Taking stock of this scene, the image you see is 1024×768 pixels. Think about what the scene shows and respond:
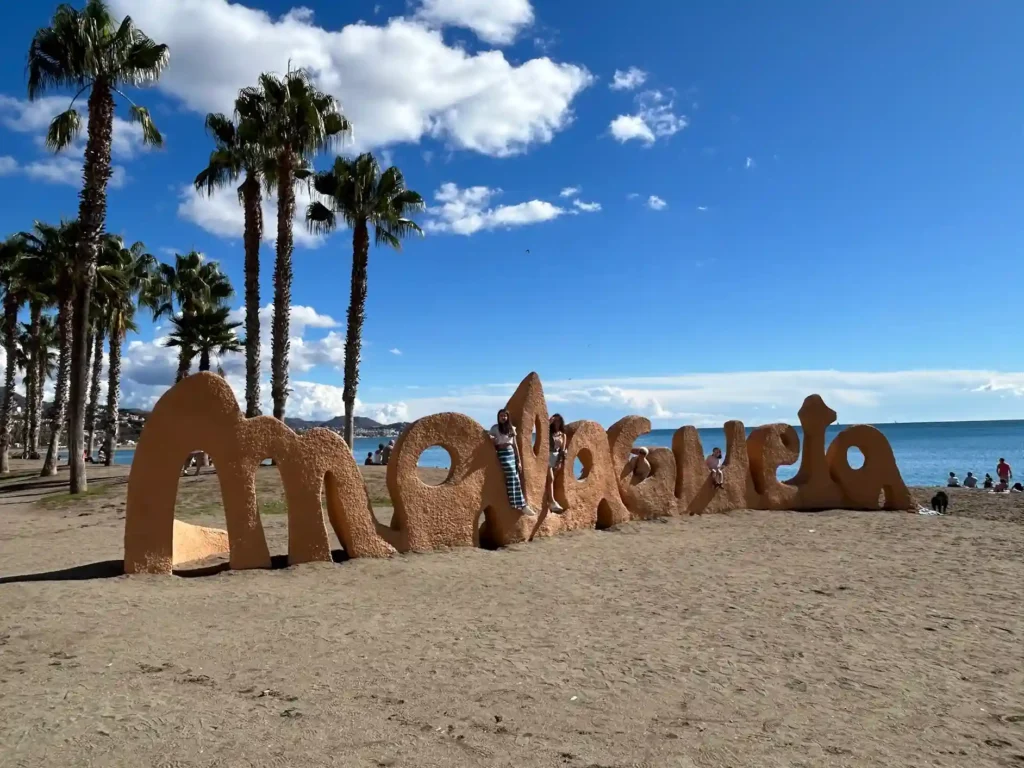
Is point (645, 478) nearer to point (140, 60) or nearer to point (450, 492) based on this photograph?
point (450, 492)

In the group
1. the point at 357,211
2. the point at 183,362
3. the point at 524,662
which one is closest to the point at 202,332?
the point at 183,362

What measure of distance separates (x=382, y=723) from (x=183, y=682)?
1.67 m

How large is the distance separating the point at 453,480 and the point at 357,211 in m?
14.1

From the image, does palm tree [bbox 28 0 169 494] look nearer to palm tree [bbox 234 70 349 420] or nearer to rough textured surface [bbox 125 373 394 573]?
palm tree [bbox 234 70 349 420]

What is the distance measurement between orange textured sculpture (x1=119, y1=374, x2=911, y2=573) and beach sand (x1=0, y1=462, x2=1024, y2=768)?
520mm

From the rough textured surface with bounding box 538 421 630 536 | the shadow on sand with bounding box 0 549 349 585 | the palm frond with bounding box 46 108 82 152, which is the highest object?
the palm frond with bounding box 46 108 82 152

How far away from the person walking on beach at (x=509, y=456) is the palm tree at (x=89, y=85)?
11.9 m

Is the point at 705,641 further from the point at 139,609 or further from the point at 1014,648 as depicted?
the point at 139,609

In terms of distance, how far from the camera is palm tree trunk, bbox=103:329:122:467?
28.4 meters

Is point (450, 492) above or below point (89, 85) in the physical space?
below

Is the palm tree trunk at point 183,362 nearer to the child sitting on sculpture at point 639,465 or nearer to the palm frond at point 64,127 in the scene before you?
the palm frond at point 64,127

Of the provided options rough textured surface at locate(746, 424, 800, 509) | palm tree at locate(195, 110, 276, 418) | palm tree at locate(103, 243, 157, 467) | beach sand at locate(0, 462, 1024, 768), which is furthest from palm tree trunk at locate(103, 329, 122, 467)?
rough textured surface at locate(746, 424, 800, 509)

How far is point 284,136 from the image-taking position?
1967 centimetres

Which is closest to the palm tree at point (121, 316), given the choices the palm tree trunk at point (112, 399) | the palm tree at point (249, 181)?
the palm tree trunk at point (112, 399)
